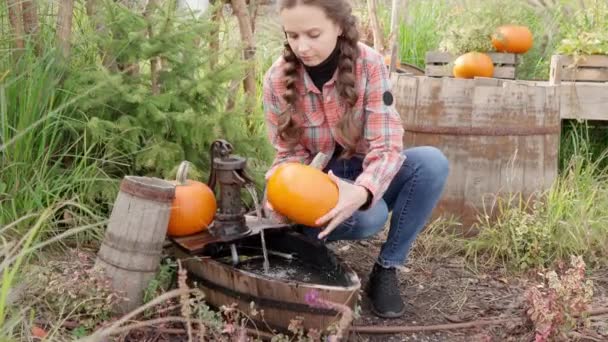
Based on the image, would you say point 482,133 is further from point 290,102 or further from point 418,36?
point 418,36

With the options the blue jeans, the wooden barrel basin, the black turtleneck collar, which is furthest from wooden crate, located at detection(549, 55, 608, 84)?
the wooden barrel basin

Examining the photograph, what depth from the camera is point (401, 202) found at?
9.51 feet

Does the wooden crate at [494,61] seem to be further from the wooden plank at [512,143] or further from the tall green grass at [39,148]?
the tall green grass at [39,148]

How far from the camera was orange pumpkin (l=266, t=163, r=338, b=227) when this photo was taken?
2.57 meters

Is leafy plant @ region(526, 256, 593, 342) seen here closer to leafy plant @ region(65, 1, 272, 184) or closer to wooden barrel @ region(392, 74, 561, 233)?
wooden barrel @ region(392, 74, 561, 233)

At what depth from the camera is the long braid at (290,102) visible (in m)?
2.75

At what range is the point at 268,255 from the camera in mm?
2805

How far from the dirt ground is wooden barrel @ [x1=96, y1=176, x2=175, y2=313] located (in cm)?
76

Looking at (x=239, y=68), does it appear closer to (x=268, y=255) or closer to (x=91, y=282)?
(x=268, y=255)

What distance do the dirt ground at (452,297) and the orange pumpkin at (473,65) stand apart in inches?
61.0

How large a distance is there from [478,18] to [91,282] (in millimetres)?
3560

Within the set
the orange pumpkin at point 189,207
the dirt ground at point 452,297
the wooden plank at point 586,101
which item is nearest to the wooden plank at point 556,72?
the wooden plank at point 586,101

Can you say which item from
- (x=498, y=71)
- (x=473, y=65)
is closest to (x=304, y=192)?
(x=473, y=65)

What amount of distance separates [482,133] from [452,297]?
2.80ft
